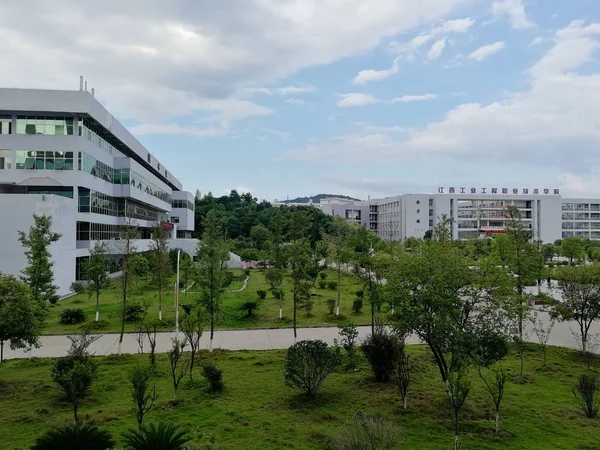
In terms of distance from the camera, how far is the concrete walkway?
13.4 metres

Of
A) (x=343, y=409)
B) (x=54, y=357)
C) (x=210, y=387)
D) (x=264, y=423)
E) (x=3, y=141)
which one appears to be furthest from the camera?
(x=3, y=141)

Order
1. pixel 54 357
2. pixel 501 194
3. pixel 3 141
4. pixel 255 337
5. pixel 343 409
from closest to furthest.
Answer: pixel 343 409 → pixel 54 357 → pixel 255 337 → pixel 3 141 → pixel 501 194

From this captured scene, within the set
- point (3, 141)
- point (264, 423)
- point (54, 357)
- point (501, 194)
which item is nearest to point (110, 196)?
point (3, 141)

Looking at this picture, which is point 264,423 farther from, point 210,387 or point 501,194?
point 501,194

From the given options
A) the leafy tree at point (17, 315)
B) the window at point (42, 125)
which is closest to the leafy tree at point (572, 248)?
the leafy tree at point (17, 315)

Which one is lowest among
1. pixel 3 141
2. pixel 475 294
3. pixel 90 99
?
pixel 475 294

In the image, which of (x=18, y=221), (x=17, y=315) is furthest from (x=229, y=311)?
(x=18, y=221)

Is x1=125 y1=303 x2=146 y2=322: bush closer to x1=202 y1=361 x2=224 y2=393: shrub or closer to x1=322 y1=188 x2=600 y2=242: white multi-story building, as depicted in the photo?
x1=202 y1=361 x2=224 y2=393: shrub

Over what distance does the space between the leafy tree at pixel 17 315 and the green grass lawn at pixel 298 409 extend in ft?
Result: 3.75

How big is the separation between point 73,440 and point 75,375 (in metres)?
3.37

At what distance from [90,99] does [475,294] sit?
82.6 ft

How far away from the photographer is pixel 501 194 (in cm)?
6178

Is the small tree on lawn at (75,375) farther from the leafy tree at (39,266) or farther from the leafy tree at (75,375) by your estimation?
the leafy tree at (39,266)

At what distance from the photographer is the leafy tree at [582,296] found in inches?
501
